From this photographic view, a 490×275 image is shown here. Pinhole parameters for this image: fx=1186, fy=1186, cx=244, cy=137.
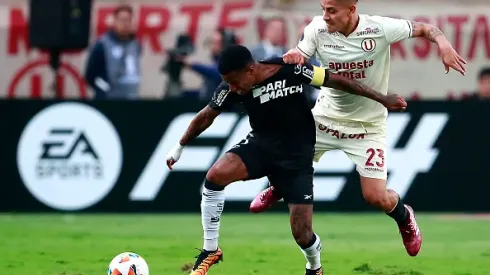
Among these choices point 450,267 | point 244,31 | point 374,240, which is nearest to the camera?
→ point 450,267

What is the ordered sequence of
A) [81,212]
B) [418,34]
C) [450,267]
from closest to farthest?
[418,34], [450,267], [81,212]

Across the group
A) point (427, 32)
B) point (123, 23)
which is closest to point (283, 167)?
point (427, 32)

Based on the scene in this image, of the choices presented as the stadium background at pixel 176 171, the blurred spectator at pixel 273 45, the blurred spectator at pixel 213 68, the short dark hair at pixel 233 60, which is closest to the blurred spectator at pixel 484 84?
the stadium background at pixel 176 171

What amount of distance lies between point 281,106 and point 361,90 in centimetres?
74

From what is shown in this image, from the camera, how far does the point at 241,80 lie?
1010 centimetres

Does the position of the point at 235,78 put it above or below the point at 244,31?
above

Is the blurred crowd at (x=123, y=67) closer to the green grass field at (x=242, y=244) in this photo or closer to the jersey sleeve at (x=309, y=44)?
the green grass field at (x=242, y=244)

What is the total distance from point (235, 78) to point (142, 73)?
476 inches

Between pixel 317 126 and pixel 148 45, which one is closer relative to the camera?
pixel 317 126

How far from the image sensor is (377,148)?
11641mm

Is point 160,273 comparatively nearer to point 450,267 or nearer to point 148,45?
point 450,267

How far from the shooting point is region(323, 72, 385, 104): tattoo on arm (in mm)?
10461

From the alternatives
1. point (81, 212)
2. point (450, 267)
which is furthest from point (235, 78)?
point (81, 212)

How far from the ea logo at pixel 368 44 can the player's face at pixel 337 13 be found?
260 millimetres
